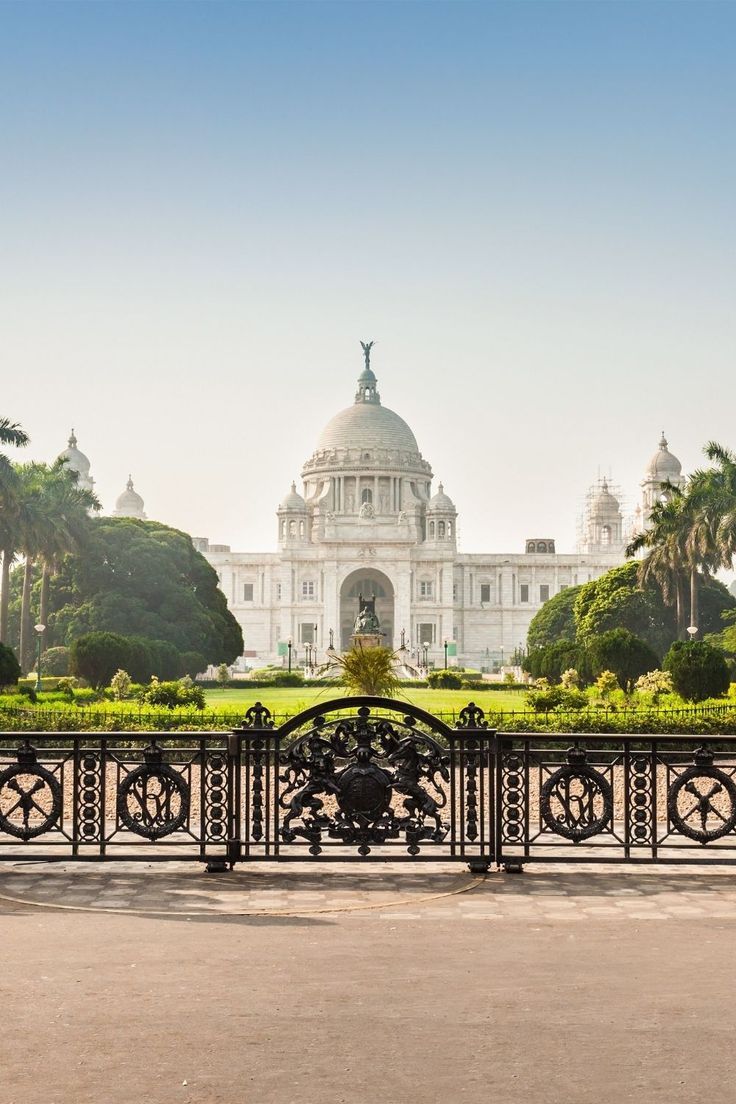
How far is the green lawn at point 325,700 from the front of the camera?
2712cm

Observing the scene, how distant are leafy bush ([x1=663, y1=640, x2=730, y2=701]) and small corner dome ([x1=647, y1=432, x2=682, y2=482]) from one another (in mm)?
65412

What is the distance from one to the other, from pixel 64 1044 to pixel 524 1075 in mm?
1921

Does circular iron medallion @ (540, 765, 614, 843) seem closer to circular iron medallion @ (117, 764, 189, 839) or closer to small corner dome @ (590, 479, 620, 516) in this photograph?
circular iron medallion @ (117, 764, 189, 839)

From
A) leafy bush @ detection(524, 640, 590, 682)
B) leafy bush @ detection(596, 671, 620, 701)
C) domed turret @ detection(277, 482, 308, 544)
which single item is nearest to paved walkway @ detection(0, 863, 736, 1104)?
leafy bush @ detection(596, 671, 620, 701)

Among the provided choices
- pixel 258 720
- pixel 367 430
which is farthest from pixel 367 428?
pixel 258 720

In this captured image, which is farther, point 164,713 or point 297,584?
point 297,584

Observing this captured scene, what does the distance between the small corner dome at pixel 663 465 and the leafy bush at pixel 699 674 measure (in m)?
65.4

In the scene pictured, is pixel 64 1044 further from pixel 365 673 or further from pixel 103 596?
pixel 103 596

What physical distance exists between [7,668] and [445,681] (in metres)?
19.2

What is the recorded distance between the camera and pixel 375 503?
106 metres

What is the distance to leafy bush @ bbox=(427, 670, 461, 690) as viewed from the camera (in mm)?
44831

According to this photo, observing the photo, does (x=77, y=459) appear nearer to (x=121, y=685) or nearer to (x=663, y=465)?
(x=663, y=465)

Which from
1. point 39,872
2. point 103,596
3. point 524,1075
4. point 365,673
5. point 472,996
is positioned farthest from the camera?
point 103,596

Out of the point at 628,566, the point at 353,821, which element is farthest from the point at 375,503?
the point at 353,821
